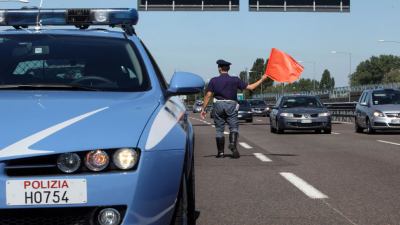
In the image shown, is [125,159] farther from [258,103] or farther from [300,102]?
[258,103]

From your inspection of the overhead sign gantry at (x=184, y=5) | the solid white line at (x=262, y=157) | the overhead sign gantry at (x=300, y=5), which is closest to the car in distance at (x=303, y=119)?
the solid white line at (x=262, y=157)

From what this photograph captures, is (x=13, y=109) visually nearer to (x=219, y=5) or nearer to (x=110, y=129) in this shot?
(x=110, y=129)

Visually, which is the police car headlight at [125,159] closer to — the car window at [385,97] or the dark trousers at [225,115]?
the dark trousers at [225,115]

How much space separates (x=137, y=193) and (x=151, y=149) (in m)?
0.26

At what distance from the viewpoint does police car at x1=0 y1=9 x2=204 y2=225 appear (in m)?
3.32

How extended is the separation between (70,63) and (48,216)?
173cm

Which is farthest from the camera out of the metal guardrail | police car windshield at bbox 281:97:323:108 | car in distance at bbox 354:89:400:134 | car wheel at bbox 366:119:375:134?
the metal guardrail

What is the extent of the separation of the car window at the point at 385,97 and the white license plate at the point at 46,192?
19.0 metres

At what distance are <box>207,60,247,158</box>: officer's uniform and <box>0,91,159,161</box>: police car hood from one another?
8.08 meters

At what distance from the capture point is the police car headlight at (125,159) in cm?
342

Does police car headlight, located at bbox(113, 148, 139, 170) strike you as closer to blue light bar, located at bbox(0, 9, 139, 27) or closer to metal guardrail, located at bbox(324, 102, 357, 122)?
blue light bar, located at bbox(0, 9, 139, 27)

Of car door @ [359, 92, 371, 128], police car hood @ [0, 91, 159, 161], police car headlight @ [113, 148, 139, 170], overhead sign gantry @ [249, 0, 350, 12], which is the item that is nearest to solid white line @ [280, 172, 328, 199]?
police car hood @ [0, 91, 159, 161]

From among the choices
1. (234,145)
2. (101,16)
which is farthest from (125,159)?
(234,145)

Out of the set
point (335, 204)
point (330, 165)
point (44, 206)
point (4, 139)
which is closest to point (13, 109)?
point (4, 139)
